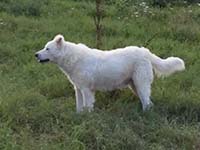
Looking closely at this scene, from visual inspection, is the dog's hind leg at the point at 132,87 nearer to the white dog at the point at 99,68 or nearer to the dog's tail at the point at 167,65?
the white dog at the point at 99,68

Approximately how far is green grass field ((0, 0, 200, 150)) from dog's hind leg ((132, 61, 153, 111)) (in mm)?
120

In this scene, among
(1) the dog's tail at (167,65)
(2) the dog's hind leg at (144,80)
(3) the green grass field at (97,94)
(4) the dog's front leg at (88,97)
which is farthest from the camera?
→ (1) the dog's tail at (167,65)

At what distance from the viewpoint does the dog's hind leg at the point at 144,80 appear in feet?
24.7

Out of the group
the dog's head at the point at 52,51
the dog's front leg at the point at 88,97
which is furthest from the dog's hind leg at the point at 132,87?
the dog's head at the point at 52,51

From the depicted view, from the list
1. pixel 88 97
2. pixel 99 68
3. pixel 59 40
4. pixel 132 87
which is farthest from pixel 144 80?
pixel 59 40

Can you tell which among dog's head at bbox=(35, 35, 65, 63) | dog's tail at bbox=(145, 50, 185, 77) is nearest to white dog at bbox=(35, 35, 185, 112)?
dog's head at bbox=(35, 35, 65, 63)

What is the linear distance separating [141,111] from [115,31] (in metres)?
4.35

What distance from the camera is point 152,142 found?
6.60 metres

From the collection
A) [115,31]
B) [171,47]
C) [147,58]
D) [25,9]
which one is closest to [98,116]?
[147,58]

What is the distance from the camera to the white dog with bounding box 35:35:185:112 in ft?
24.6

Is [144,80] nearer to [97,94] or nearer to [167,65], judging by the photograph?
[167,65]

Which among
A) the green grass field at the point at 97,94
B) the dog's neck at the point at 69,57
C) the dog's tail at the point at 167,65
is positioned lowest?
the green grass field at the point at 97,94

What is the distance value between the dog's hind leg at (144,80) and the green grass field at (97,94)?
0.39 ft

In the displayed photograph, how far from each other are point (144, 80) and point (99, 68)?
593 millimetres
